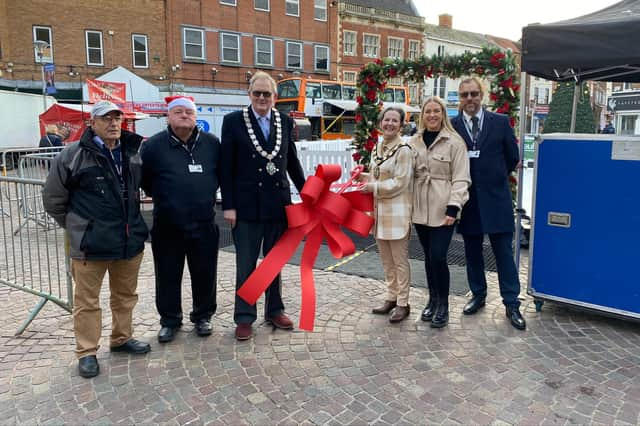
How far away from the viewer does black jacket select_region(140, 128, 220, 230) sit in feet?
11.9

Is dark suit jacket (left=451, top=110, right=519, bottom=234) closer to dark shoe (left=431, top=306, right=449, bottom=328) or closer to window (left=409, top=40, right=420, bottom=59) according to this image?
dark shoe (left=431, top=306, right=449, bottom=328)

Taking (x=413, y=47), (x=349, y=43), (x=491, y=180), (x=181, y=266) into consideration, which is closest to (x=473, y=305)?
(x=491, y=180)

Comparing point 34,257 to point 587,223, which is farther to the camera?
point 34,257

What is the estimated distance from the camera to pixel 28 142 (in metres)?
18.6

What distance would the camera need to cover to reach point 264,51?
106 ft

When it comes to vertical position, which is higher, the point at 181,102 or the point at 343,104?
the point at 343,104

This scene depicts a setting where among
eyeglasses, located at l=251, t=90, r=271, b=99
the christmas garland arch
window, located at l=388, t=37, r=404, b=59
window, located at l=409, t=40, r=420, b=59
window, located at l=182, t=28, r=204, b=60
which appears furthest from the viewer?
window, located at l=409, t=40, r=420, b=59

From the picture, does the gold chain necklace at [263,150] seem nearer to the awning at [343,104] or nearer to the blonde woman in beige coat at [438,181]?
the blonde woman in beige coat at [438,181]

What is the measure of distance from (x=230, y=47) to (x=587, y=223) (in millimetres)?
29774

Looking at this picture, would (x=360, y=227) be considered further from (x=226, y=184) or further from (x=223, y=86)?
(x=223, y=86)

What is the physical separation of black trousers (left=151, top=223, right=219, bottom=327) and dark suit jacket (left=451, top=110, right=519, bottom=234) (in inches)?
84.0

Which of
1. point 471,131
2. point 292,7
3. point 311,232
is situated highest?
point 292,7

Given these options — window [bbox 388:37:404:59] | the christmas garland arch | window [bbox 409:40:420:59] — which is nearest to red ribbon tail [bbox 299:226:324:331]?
the christmas garland arch

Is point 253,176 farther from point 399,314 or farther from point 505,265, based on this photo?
point 505,265
